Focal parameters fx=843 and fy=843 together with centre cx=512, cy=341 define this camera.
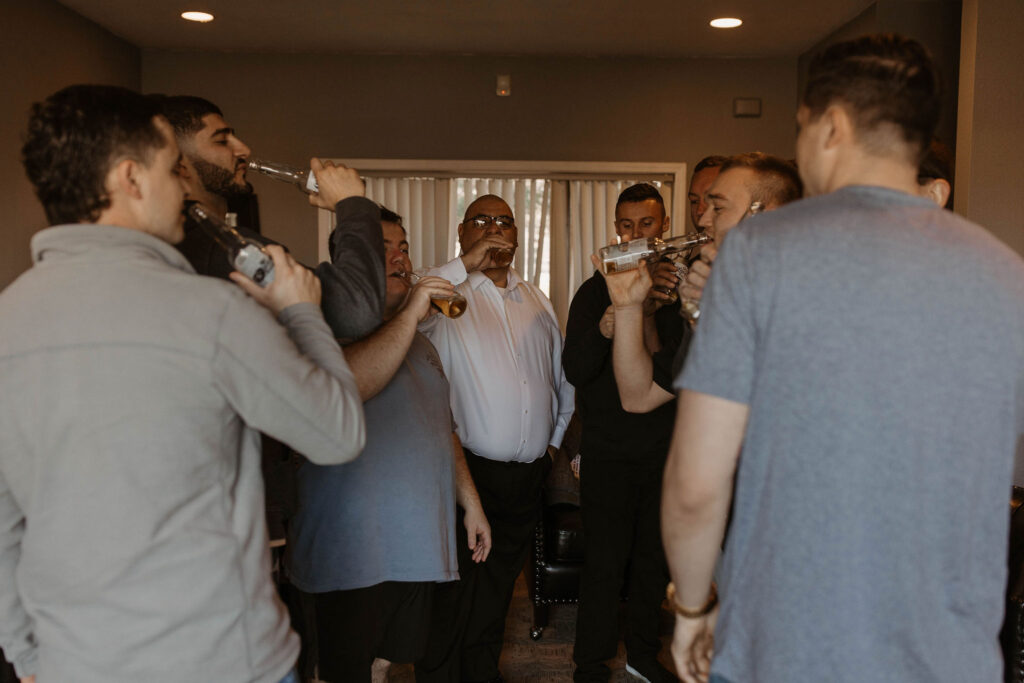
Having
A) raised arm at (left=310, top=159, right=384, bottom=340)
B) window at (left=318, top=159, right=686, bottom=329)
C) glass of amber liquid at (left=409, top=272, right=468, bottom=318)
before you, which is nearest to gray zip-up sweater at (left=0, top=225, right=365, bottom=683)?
raised arm at (left=310, top=159, right=384, bottom=340)

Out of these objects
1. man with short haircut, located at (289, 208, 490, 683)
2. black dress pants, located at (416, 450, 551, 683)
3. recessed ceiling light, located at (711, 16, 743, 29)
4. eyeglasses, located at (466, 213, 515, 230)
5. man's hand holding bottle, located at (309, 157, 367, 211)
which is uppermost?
recessed ceiling light, located at (711, 16, 743, 29)

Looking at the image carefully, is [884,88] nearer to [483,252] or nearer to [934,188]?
[934,188]

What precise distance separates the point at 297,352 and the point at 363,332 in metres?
0.38

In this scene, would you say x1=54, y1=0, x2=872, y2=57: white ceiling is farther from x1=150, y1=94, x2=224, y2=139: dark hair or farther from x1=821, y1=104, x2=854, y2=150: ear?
x1=821, y1=104, x2=854, y2=150: ear

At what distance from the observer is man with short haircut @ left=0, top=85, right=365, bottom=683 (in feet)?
3.41

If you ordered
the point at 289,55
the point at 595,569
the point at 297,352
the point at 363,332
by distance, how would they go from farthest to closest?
the point at 289,55
the point at 595,569
the point at 363,332
the point at 297,352

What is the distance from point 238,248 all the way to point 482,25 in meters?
3.26

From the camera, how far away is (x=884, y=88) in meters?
1.04

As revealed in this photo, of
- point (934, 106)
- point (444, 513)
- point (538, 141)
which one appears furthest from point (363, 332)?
point (538, 141)

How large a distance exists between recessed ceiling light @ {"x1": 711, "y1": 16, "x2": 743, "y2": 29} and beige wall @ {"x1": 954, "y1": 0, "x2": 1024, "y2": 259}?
107 cm

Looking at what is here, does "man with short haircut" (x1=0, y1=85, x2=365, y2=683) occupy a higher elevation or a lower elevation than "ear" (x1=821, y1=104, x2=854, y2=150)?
lower

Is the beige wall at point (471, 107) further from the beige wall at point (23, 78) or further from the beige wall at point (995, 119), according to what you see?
the beige wall at point (995, 119)

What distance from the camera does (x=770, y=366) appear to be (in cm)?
102

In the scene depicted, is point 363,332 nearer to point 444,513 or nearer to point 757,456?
point 444,513
